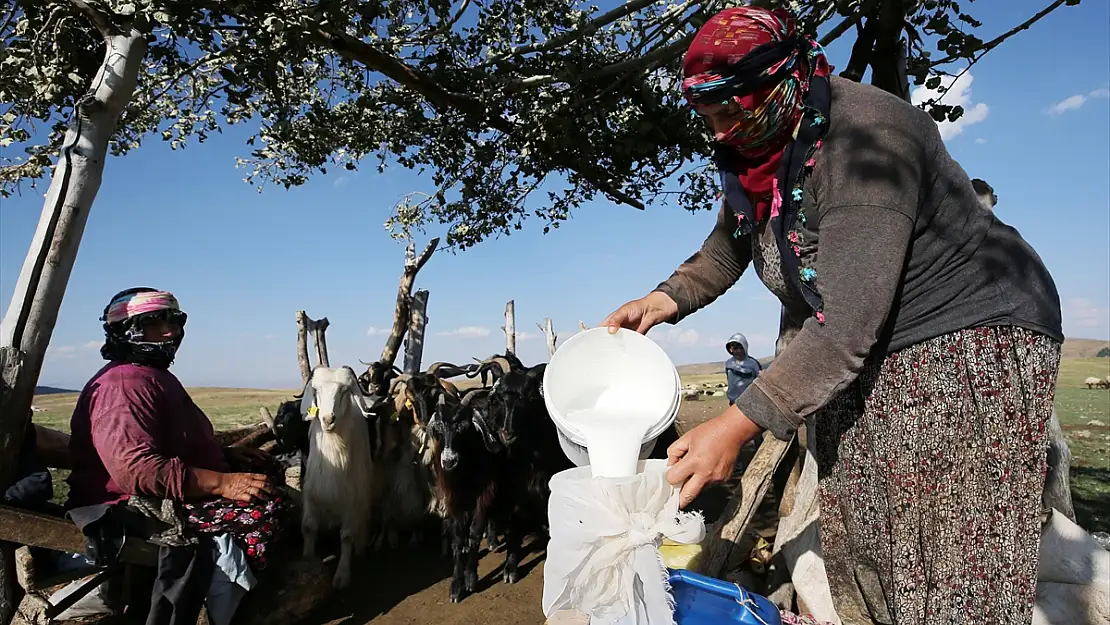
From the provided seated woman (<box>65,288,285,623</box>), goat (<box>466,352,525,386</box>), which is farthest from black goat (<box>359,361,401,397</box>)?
seated woman (<box>65,288,285,623</box>)

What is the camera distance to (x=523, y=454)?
5.84 m

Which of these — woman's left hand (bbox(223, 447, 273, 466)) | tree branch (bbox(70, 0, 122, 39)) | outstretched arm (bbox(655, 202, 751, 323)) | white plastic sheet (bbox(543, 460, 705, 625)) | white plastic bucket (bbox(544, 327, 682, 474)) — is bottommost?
woman's left hand (bbox(223, 447, 273, 466))

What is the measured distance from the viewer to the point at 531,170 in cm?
789

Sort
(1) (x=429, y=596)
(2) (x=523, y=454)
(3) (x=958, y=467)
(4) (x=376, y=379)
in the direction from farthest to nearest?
(4) (x=376, y=379) → (2) (x=523, y=454) → (1) (x=429, y=596) → (3) (x=958, y=467)

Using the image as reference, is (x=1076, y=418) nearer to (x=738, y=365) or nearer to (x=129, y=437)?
(x=738, y=365)

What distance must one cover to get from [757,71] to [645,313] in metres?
0.90

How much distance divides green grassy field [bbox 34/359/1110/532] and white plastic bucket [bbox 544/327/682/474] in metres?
5.26

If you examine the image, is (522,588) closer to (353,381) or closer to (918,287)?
(353,381)

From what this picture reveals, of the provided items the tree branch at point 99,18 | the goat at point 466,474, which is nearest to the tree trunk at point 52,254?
the tree branch at point 99,18

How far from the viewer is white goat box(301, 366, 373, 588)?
5609mm

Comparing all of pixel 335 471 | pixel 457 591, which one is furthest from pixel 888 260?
pixel 335 471

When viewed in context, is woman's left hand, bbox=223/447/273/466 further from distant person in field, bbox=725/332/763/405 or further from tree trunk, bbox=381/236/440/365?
distant person in field, bbox=725/332/763/405

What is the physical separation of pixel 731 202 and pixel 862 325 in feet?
1.89

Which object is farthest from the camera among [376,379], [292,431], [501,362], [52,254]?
[376,379]
